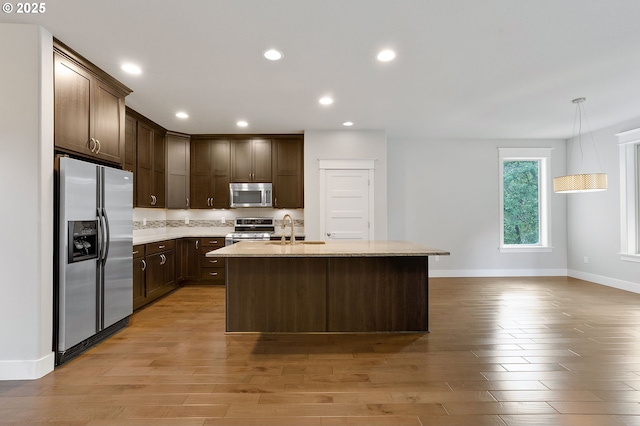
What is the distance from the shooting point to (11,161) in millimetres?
2500

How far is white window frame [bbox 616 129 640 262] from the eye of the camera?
5.18 metres

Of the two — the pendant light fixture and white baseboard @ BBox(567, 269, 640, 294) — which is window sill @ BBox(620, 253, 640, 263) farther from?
the pendant light fixture

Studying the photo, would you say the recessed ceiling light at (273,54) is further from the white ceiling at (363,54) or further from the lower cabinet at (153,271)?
the lower cabinet at (153,271)

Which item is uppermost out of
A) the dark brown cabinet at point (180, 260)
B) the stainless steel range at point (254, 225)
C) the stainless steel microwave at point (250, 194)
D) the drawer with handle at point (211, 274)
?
the stainless steel microwave at point (250, 194)

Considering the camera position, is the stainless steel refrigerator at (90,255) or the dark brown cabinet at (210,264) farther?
the dark brown cabinet at (210,264)

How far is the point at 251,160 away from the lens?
5.86 meters

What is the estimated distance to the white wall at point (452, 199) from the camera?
20.8 feet

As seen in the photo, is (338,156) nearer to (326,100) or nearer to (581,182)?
(326,100)

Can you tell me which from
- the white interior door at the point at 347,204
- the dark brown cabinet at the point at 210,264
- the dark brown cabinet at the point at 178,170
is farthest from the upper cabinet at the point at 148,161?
the white interior door at the point at 347,204

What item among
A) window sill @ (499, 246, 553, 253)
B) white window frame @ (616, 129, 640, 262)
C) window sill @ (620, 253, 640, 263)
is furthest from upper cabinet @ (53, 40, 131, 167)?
window sill @ (620, 253, 640, 263)

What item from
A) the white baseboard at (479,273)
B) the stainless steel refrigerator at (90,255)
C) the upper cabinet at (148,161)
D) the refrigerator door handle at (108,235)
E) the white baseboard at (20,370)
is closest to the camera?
the white baseboard at (20,370)

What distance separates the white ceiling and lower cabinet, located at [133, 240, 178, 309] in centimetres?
194

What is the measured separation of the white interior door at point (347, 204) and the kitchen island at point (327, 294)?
2158 mm

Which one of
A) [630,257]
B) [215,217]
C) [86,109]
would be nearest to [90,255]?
[86,109]
